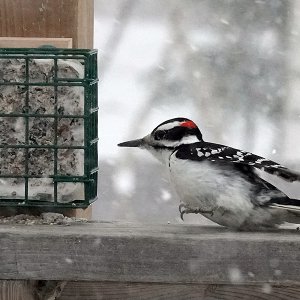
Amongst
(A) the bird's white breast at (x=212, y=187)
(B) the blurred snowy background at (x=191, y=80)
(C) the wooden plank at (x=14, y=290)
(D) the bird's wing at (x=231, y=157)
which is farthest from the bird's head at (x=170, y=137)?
(B) the blurred snowy background at (x=191, y=80)

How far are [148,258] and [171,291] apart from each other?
0.73 ft

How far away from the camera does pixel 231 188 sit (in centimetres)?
418

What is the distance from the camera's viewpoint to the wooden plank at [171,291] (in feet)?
12.4

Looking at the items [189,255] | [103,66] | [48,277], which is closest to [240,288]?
[189,255]

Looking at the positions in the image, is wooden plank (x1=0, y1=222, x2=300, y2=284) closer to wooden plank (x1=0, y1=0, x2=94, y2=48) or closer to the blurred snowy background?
wooden plank (x1=0, y1=0, x2=94, y2=48)

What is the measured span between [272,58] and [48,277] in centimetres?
701

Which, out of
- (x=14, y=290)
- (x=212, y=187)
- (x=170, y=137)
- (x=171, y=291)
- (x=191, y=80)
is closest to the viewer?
(x=14, y=290)

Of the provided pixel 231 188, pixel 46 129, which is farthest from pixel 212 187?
pixel 46 129

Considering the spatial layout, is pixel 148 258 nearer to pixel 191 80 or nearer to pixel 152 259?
pixel 152 259

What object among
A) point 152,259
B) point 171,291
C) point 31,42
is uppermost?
point 31,42

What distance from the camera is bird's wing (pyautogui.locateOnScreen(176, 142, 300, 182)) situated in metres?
4.11

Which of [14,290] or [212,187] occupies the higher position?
[212,187]

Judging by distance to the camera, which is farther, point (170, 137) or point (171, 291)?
point (170, 137)

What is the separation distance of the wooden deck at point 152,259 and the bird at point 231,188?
40cm
